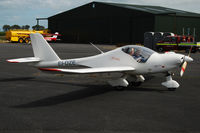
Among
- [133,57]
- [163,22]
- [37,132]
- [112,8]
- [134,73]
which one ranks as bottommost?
[37,132]

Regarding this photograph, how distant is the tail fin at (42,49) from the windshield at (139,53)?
133 inches

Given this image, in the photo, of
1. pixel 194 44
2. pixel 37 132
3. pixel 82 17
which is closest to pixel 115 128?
pixel 37 132

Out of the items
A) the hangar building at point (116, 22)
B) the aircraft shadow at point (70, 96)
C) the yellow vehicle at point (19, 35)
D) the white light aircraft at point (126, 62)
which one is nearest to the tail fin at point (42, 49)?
the white light aircraft at point (126, 62)

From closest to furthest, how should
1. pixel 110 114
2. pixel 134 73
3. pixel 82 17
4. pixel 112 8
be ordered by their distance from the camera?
pixel 110 114, pixel 134 73, pixel 112 8, pixel 82 17

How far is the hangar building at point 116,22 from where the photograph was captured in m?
52.6

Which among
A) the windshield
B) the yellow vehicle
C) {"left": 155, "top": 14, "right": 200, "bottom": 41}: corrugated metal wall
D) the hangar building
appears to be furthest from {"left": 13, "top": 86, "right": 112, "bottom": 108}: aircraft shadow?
the yellow vehicle

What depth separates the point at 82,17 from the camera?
6731 cm

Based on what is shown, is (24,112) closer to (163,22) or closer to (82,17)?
(163,22)

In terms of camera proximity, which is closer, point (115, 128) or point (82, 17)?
point (115, 128)

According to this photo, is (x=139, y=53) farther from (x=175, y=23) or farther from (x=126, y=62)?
(x=175, y=23)

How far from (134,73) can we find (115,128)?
14.9 feet

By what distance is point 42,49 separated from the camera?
445 inches

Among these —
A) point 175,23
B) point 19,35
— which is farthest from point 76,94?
point 19,35

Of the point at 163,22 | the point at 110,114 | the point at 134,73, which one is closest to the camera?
the point at 110,114
